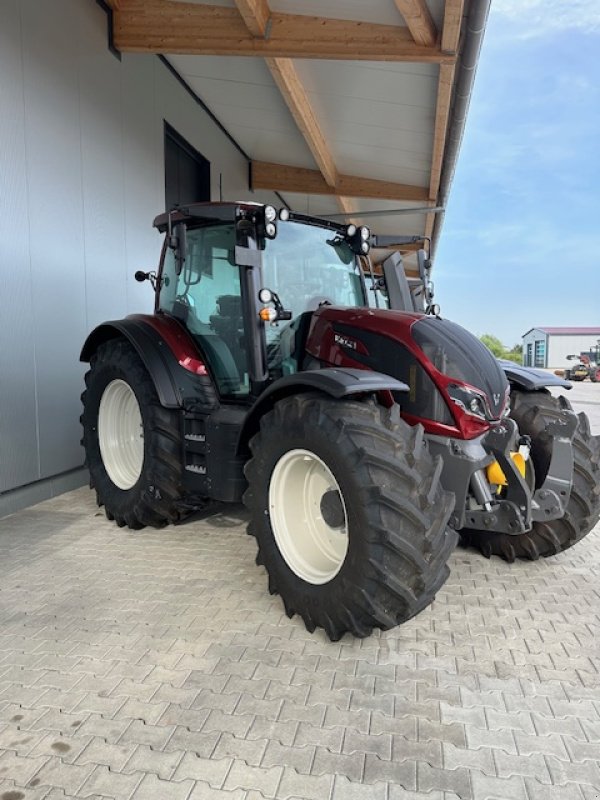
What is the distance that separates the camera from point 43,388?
4.78 meters

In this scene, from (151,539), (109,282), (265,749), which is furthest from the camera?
(109,282)

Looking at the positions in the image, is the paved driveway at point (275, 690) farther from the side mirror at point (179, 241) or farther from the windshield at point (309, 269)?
the side mirror at point (179, 241)

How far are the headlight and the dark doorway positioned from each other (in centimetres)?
541

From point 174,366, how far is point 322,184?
7.30 metres

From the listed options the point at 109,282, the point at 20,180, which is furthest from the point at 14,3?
the point at 109,282

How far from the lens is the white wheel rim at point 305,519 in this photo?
2.78 m

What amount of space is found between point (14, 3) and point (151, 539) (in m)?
3.93

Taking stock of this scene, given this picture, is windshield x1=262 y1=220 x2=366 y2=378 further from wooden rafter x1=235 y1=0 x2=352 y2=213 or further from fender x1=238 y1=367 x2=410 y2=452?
wooden rafter x1=235 y1=0 x2=352 y2=213

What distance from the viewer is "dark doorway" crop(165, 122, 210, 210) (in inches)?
295

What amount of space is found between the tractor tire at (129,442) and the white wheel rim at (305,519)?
3.77 feet

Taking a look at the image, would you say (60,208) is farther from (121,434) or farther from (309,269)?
(309,269)

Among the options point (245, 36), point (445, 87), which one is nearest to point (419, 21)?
point (445, 87)

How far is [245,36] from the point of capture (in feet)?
17.5

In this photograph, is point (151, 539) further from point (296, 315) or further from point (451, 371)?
point (451, 371)
